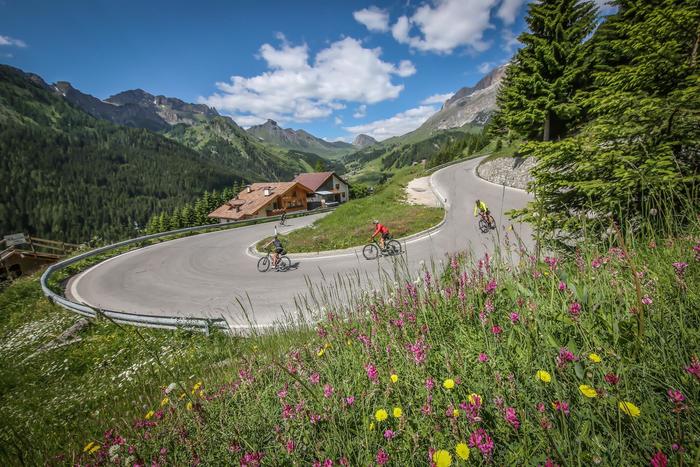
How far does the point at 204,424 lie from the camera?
2.26 m

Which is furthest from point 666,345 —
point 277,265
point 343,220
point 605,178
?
point 343,220

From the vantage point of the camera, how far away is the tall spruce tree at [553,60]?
20344 mm

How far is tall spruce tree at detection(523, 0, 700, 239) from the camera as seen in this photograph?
4.36 meters

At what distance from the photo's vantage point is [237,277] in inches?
552

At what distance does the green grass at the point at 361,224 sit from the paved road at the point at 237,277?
5.30ft

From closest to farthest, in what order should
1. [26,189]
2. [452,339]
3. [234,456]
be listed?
1. [234,456]
2. [452,339]
3. [26,189]

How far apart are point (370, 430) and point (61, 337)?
12.3 m

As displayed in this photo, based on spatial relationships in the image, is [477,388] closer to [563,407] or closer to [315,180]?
[563,407]

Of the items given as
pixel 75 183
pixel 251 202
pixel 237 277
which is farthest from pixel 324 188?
pixel 75 183

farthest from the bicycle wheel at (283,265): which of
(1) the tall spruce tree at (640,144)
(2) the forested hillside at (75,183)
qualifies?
(2) the forested hillside at (75,183)

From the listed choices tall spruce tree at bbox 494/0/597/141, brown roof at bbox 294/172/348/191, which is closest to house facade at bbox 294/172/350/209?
brown roof at bbox 294/172/348/191

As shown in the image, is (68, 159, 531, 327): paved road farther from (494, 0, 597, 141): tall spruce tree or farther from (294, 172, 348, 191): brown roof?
(294, 172, 348, 191): brown roof

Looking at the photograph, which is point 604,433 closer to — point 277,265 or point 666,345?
point 666,345

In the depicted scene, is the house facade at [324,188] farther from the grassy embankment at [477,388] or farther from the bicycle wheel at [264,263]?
the grassy embankment at [477,388]
